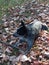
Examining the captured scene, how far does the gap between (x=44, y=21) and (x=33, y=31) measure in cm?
141

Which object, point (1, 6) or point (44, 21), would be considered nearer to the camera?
point (44, 21)

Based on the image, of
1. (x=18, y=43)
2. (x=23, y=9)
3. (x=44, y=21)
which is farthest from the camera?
(x=23, y=9)

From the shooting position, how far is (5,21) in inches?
271

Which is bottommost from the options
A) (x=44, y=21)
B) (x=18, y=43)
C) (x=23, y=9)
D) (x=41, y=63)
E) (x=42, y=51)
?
(x=41, y=63)

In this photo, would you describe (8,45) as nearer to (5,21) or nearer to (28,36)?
(28,36)

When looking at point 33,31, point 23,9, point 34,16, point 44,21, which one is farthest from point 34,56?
point 23,9

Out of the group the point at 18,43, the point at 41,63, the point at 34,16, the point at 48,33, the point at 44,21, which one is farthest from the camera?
the point at 34,16

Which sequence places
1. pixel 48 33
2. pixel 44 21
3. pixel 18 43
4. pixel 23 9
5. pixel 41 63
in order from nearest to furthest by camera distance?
pixel 41 63, pixel 18 43, pixel 48 33, pixel 44 21, pixel 23 9

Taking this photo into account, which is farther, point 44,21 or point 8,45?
point 44,21

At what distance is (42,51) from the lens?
16.5ft

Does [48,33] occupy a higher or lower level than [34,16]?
lower

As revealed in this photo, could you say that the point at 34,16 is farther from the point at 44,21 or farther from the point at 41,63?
the point at 41,63

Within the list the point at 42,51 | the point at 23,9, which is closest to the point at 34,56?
the point at 42,51

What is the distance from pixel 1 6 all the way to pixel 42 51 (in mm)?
3399
